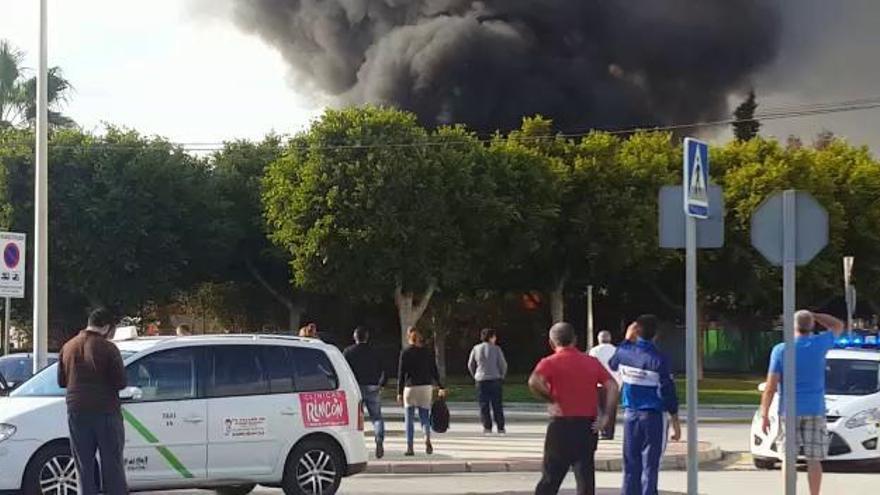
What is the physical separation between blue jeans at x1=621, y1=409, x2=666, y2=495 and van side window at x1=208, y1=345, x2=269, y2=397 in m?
3.65

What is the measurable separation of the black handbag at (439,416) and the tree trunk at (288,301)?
3052 cm

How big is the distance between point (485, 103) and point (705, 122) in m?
13.0

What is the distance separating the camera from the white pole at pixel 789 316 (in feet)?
33.5

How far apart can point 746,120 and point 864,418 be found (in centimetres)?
5580

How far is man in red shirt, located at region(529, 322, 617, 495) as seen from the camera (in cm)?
993

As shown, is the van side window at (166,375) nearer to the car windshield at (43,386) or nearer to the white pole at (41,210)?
the car windshield at (43,386)

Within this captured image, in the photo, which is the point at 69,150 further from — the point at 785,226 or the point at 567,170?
the point at 785,226

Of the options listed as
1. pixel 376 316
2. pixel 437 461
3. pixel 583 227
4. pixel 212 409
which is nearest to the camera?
pixel 212 409

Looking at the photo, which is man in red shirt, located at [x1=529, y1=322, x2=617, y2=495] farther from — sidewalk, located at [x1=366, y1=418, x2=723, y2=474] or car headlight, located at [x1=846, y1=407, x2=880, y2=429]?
car headlight, located at [x1=846, y1=407, x2=880, y2=429]

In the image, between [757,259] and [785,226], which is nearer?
[785,226]

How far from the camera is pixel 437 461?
16703 millimetres

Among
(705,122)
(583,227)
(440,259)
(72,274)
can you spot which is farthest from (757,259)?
(705,122)

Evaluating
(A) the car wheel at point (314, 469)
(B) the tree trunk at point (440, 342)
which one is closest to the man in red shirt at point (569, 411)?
(A) the car wheel at point (314, 469)

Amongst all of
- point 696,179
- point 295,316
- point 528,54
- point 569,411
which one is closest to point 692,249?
point 696,179
